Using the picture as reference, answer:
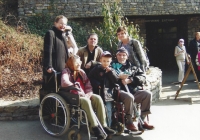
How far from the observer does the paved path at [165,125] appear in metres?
4.90

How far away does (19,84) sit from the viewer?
22.5ft

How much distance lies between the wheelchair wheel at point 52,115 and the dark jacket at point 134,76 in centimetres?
106

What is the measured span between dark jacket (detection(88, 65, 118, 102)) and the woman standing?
0.59 m

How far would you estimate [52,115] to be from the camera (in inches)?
196

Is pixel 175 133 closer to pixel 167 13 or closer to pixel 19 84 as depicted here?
pixel 19 84

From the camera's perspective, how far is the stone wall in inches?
463

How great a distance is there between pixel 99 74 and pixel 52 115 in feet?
3.35

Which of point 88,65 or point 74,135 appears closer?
point 74,135

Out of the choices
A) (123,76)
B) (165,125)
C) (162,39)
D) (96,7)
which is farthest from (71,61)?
(162,39)

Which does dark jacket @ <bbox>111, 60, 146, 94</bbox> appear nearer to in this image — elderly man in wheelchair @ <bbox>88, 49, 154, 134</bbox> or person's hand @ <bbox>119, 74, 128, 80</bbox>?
elderly man in wheelchair @ <bbox>88, 49, 154, 134</bbox>

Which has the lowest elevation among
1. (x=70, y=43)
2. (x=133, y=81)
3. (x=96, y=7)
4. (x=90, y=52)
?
(x=133, y=81)

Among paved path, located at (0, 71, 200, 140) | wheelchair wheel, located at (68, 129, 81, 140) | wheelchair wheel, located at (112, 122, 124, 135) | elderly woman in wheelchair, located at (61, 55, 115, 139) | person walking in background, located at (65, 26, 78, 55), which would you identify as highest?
person walking in background, located at (65, 26, 78, 55)

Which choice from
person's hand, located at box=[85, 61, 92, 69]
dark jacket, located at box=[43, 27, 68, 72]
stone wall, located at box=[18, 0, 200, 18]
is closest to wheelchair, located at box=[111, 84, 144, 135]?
person's hand, located at box=[85, 61, 92, 69]

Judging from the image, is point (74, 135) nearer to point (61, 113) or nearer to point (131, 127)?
point (61, 113)
